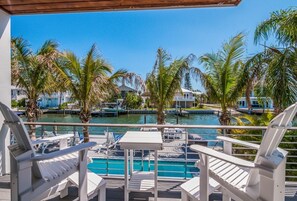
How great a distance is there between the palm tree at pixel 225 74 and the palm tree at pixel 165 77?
1.65 feet

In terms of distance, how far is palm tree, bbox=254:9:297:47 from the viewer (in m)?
4.95

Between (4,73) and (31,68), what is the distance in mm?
4173

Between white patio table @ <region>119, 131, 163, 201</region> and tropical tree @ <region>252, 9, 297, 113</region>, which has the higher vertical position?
tropical tree @ <region>252, 9, 297, 113</region>

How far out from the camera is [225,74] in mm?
6559

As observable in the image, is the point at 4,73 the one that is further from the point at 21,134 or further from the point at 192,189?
the point at 192,189

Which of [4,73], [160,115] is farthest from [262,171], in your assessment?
[160,115]

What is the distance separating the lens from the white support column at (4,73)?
3.45m

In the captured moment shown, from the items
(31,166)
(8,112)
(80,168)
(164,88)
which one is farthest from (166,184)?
(164,88)

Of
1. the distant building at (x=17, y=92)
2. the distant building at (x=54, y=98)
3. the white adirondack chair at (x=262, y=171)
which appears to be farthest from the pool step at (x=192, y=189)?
the distant building at (x=17, y=92)

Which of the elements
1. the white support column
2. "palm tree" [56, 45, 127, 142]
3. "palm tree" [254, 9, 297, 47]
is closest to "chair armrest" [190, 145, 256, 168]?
the white support column

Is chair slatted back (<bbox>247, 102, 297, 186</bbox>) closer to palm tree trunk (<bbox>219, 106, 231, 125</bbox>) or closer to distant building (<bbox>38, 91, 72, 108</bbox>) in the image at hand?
palm tree trunk (<bbox>219, 106, 231, 125</bbox>)

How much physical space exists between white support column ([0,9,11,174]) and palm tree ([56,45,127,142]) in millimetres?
2913

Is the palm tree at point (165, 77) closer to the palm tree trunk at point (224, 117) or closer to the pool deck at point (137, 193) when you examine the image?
the palm tree trunk at point (224, 117)

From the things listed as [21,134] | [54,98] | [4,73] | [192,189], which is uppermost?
[4,73]
